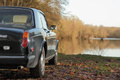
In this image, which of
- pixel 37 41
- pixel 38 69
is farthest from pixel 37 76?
pixel 37 41

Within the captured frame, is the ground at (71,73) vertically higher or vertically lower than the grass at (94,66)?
higher

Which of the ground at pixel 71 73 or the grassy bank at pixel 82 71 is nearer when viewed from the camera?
the ground at pixel 71 73

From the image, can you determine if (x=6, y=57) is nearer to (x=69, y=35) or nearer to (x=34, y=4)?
(x=34, y=4)

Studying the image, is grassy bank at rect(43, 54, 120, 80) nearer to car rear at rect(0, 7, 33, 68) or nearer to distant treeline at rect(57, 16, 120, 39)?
car rear at rect(0, 7, 33, 68)

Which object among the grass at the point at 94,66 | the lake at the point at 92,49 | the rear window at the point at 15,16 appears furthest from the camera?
the lake at the point at 92,49

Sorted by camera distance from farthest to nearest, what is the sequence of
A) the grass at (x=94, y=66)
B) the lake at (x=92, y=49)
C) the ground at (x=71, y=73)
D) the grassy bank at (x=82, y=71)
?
the lake at (x=92, y=49) → the grass at (x=94, y=66) → the grassy bank at (x=82, y=71) → the ground at (x=71, y=73)

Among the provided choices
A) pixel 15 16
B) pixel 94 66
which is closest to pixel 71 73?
pixel 94 66

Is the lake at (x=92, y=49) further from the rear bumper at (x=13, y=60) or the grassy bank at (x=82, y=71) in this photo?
the rear bumper at (x=13, y=60)

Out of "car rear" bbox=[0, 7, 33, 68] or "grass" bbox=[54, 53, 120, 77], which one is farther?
"grass" bbox=[54, 53, 120, 77]

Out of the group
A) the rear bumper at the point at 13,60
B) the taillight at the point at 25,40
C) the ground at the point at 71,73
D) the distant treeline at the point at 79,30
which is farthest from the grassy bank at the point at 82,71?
the distant treeline at the point at 79,30

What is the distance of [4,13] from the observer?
655cm

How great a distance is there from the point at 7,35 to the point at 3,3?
16616 millimetres

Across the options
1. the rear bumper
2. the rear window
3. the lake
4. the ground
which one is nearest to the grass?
the ground

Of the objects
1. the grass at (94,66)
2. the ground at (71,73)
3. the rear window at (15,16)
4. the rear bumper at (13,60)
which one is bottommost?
the grass at (94,66)
